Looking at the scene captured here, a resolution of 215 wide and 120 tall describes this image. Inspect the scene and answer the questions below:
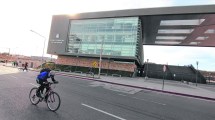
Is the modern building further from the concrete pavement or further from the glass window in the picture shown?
the concrete pavement

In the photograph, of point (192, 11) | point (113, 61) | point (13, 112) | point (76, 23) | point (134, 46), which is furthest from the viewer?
point (76, 23)

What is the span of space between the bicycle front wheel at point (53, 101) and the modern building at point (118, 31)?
35.0 meters

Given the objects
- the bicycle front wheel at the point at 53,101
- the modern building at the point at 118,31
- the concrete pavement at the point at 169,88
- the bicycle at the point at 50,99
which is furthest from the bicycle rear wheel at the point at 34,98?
the modern building at the point at 118,31

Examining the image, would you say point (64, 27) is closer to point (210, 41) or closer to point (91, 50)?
point (91, 50)

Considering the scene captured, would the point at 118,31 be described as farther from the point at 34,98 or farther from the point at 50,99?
the point at 50,99

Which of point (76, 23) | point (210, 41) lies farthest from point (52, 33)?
point (210, 41)

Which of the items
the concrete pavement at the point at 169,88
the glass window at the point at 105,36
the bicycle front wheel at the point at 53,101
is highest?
the glass window at the point at 105,36

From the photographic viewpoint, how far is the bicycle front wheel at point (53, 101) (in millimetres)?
6448

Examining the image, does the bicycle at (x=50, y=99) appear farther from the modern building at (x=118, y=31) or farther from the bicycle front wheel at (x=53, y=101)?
the modern building at (x=118, y=31)

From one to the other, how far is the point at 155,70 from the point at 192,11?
25.8 m

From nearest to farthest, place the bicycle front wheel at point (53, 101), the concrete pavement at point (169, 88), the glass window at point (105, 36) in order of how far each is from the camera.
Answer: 1. the bicycle front wheel at point (53, 101)
2. the concrete pavement at point (169, 88)
3. the glass window at point (105, 36)

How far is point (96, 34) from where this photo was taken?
5331 centimetres

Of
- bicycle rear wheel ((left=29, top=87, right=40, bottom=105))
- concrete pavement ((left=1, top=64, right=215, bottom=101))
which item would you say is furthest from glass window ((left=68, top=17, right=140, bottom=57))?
bicycle rear wheel ((left=29, top=87, right=40, bottom=105))

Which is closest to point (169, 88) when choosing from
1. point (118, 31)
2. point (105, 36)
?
point (118, 31)
